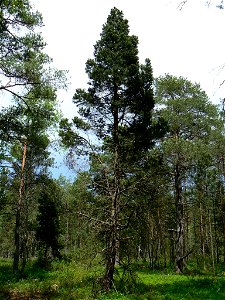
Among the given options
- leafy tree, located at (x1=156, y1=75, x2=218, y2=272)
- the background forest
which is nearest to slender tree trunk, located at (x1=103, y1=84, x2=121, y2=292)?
the background forest

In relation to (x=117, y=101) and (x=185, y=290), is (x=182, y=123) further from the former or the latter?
(x=185, y=290)

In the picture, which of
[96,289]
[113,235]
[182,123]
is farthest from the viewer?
[182,123]

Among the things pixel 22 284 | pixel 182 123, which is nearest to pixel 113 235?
pixel 22 284

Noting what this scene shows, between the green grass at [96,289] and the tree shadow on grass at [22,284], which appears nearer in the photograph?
the green grass at [96,289]

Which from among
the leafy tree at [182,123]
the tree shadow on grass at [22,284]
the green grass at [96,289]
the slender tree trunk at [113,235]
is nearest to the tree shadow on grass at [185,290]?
the green grass at [96,289]

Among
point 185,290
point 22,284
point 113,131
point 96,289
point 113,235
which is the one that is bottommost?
point 22,284

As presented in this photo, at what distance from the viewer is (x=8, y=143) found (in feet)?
54.0

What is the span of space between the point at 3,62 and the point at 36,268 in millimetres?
15501

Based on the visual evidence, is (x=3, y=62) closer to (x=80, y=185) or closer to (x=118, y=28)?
(x=80, y=185)

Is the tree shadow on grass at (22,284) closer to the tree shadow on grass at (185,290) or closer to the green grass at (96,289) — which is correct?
the green grass at (96,289)

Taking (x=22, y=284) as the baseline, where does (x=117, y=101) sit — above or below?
above

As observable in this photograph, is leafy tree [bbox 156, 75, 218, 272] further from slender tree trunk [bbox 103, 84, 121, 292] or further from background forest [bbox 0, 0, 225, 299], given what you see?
slender tree trunk [bbox 103, 84, 121, 292]

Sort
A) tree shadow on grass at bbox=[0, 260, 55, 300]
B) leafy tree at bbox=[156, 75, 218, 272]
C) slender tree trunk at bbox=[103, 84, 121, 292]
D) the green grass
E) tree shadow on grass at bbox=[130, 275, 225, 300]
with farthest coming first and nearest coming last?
leafy tree at bbox=[156, 75, 218, 272] < tree shadow on grass at bbox=[0, 260, 55, 300] < slender tree trunk at bbox=[103, 84, 121, 292] < the green grass < tree shadow on grass at bbox=[130, 275, 225, 300]

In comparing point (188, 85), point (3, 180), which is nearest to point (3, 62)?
point (188, 85)
